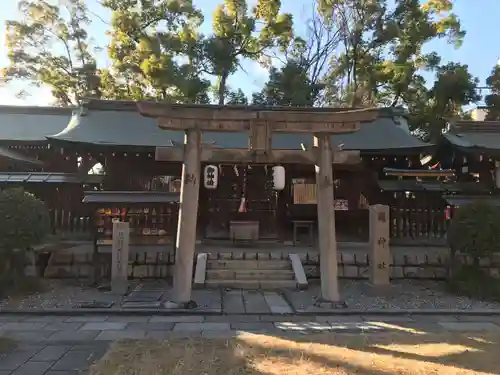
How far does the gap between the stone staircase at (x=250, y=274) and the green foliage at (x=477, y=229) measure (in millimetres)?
3644

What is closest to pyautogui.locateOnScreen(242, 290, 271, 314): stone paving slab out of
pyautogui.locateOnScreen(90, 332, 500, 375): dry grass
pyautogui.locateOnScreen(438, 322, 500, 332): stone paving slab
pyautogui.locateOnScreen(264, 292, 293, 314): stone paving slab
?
pyautogui.locateOnScreen(264, 292, 293, 314): stone paving slab

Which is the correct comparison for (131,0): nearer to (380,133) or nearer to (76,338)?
(380,133)

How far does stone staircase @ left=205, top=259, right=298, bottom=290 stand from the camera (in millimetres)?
10141

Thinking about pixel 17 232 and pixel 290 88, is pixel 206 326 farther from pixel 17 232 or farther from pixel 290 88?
pixel 290 88

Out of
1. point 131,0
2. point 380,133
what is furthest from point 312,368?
point 131,0

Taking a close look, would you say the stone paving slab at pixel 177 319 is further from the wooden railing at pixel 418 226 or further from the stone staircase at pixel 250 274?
the wooden railing at pixel 418 226

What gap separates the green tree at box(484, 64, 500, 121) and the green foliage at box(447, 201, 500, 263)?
1701 cm

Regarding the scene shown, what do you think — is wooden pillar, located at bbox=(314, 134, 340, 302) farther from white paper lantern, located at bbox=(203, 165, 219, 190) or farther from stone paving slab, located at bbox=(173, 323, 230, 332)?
white paper lantern, located at bbox=(203, 165, 219, 190)

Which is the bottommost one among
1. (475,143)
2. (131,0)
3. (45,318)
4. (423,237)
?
(45,318)

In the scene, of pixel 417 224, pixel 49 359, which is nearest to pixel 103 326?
pixel 49 359

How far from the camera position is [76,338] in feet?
20.9

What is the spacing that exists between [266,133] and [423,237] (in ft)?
22.4

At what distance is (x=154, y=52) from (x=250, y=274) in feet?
60.5

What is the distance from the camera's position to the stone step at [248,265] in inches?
426
